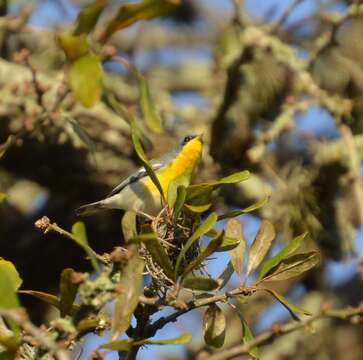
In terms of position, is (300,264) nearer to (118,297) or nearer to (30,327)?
(118,297)

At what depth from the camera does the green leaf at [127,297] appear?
62.0 inches

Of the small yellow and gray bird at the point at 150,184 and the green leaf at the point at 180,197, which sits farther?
the small yellow and gray bird at the point at 150,184

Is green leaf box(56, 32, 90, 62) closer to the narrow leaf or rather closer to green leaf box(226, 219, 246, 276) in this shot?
green leaf box(226, 219, 246, 276)

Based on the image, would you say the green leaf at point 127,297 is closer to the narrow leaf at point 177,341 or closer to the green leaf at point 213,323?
the narrow leaf at point 177,341

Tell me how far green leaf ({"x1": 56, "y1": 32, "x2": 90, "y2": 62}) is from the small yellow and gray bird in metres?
0.67

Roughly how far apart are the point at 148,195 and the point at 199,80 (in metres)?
5.01

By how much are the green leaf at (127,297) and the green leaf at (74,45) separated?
1.15m

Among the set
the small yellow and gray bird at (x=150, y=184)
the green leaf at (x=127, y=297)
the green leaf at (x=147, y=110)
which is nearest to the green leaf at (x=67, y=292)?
the green leaf at (x=127, y=297)

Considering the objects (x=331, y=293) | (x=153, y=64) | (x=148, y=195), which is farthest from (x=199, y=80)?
(x=148, y=195)

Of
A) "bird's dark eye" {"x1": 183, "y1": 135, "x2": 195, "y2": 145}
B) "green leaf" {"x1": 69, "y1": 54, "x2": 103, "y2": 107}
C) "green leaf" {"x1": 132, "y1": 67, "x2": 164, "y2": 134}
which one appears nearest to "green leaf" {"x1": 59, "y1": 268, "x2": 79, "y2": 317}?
"green leaf" {"x1": 69, "y1": 54, "x2": 103, "y2": 107}

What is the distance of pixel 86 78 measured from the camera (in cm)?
260

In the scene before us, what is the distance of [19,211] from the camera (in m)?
6.04

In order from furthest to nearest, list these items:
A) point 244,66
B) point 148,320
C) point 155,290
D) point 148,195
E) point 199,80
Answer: point 199,80 < point 244,66 < point 148,195 < point 155,290 < point 148,320

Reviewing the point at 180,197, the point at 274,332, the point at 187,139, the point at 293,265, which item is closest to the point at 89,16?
the point at 180,197
